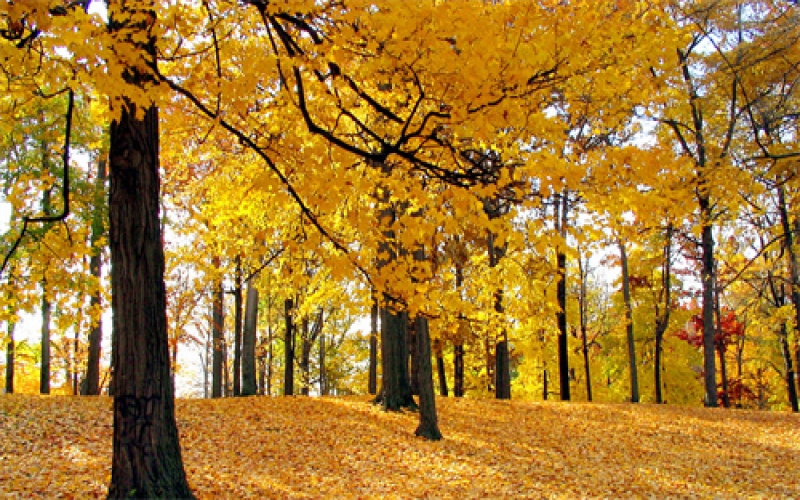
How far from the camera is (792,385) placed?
62.0 ft

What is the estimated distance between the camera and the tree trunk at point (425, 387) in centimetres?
891

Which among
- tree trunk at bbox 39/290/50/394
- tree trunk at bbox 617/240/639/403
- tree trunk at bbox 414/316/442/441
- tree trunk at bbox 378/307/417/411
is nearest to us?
tree trunk at bbox 414/316/442/441

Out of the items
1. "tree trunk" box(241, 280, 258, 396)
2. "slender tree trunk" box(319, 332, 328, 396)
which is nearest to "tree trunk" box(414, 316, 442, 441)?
"tree trunk" box(241, 280, 258, 396)

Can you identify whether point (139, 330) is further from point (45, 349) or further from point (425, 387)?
point (45, 349)

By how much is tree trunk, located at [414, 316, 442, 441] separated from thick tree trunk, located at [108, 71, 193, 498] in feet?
15.4

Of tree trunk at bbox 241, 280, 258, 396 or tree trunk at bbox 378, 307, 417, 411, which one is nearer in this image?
tree trunk at bbox 378, 307, 417, 411

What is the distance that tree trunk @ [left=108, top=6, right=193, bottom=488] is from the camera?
4465 mm

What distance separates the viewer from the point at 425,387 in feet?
29.6

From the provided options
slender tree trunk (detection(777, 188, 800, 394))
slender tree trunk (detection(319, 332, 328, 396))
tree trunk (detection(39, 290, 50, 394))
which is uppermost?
slender tree trunk (detection(777, 188, 800, 394))

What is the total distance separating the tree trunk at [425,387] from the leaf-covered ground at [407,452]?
0.29 metres

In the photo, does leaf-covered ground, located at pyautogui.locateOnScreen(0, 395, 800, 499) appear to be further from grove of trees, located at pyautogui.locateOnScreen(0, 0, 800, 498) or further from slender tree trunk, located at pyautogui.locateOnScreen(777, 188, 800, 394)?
slender tree trunk, located at pyautogui.locateOnScreen(777, 188, 800, 394)

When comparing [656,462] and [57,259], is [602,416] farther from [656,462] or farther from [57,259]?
[57,259]

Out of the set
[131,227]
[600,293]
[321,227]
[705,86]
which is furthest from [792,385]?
[131,227]

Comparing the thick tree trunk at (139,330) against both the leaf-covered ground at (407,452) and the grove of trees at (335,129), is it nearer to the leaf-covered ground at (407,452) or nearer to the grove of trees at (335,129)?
the grove of trees at (335,129)
